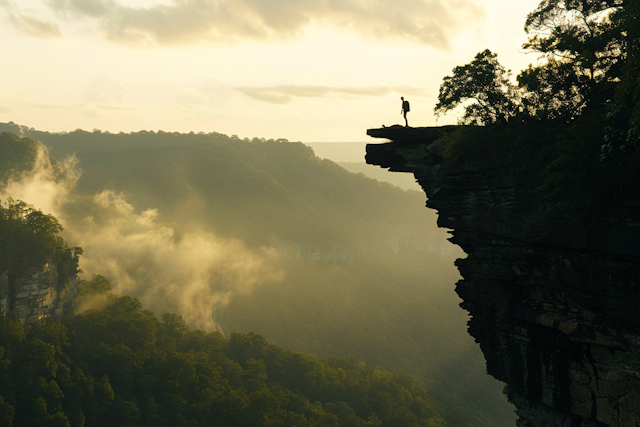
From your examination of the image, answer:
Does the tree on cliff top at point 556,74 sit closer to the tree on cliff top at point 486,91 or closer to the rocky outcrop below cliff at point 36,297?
the tree on cliff top at point 486,91

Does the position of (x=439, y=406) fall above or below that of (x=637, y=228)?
below

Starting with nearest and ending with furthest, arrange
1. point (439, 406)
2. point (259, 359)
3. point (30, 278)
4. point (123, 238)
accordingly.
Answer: point (30, 278), point (259, 359), point (439, 406), point (123, 238)

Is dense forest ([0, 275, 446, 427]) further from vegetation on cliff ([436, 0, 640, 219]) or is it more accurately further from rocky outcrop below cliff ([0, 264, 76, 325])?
vegetation on cliff ([436, 0, 640, 219])

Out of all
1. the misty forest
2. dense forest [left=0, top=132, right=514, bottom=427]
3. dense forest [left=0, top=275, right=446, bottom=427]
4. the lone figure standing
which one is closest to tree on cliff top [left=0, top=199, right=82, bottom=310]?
the misty forest

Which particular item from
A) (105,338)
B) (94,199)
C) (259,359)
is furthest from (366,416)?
(94,199)

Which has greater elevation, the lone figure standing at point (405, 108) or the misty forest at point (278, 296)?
the lone figure standing at point (405, 108)

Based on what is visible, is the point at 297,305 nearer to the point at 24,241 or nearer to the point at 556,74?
the point at 24,241

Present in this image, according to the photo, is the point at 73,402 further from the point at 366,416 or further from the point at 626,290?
the point at 626,290

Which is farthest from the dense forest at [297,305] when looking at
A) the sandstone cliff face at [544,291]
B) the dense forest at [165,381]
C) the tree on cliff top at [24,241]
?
the sandstone cliff face at [544,291]
